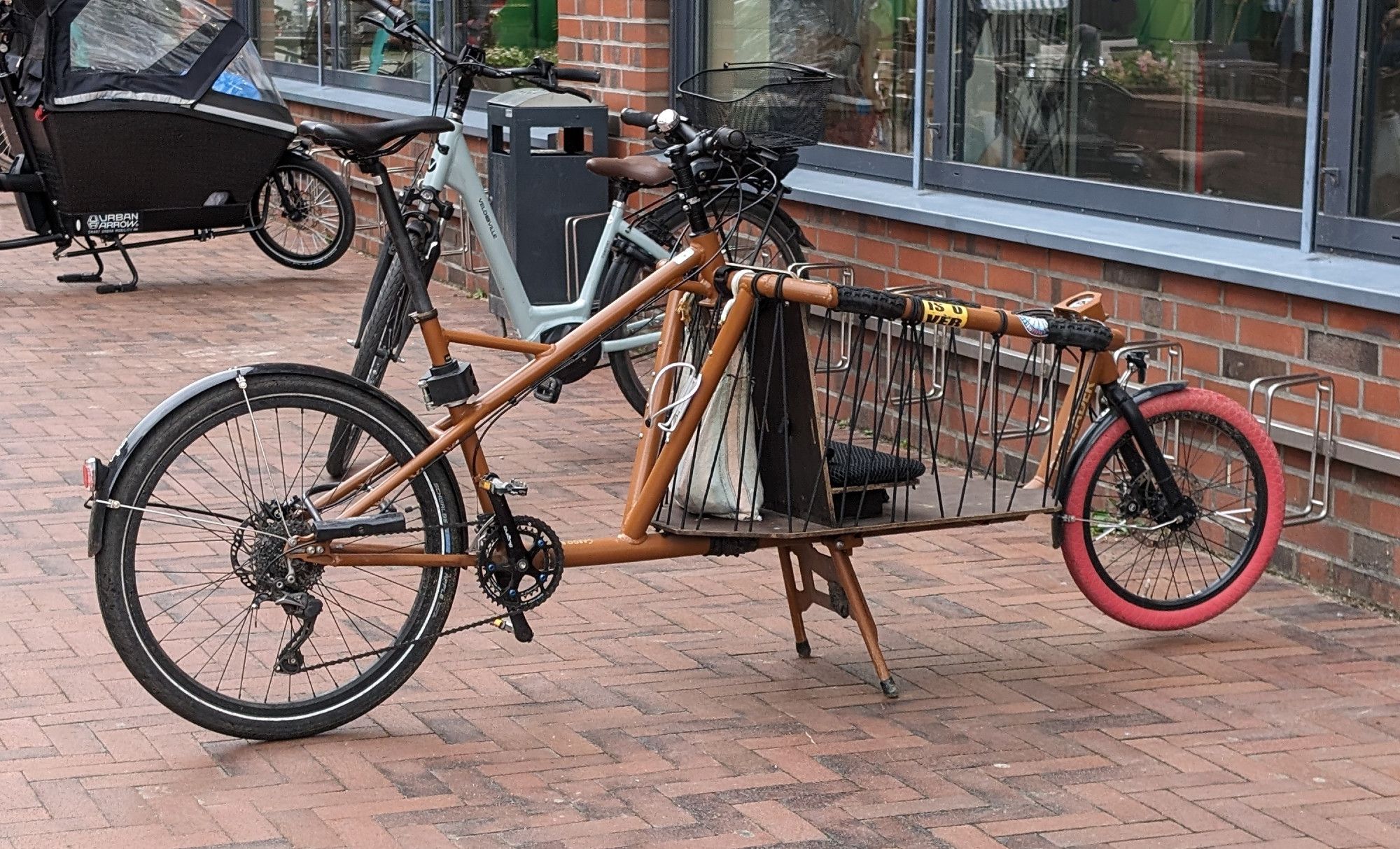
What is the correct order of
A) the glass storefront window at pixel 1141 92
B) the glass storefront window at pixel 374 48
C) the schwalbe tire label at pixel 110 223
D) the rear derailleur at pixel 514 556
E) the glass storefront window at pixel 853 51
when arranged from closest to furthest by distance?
the rear derailleur at pixel 514 556 < the glass storefront window at pixel 1141 92 < the glass storefront window at pixel 853 51 < the schwalbe tire label at pixel 110 223 < the glass storefront window at pixel 374 48

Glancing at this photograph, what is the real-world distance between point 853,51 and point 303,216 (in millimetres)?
4682

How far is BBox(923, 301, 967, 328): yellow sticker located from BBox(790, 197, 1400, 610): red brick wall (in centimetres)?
137

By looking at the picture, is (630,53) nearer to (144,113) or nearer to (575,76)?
(575,76)

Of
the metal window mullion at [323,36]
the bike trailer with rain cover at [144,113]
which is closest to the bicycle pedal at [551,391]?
the bike trailer with rain cover at [144,113]

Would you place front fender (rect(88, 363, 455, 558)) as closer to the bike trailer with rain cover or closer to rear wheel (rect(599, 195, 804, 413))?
rear wheel (rect(599, 195, 804, 413))

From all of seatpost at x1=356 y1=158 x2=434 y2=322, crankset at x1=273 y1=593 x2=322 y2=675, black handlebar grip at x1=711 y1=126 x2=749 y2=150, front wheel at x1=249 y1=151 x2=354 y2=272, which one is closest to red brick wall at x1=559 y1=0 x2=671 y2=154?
front wheel at x1=249 y1=151 x2=354 y2=272

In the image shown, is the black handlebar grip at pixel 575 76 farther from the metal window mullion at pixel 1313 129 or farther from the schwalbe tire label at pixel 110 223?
the schwalbe tire label at pixel 110 223

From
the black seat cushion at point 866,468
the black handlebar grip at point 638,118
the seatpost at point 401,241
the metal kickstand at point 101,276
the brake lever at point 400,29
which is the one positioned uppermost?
the brake lever at point 400,29

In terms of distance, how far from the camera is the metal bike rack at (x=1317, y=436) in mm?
5473

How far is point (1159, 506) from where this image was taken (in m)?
5.05

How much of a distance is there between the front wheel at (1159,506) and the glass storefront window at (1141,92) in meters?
1.01

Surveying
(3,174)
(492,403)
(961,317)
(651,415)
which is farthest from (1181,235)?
(3,174)

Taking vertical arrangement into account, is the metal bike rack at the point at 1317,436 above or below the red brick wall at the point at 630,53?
below

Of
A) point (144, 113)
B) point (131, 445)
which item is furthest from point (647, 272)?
point (144, 113)
